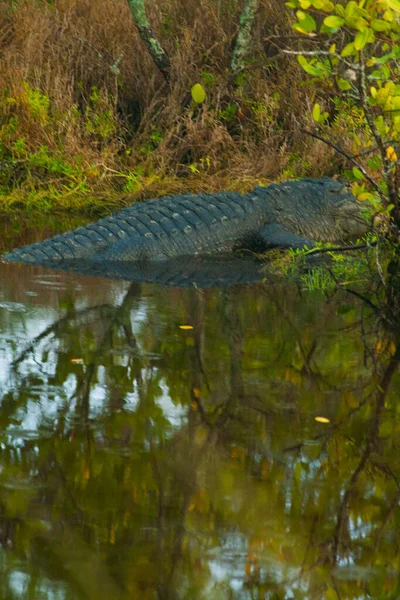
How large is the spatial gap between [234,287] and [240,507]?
128 inches

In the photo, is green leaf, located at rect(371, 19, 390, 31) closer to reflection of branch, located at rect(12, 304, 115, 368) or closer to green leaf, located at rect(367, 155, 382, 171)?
green leaf, located at rect(367, 155, 382, 171)

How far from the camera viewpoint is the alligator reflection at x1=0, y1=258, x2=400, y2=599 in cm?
247

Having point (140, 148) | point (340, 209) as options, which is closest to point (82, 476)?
point (340, 209)

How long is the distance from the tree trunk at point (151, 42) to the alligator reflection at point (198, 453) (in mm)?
5702

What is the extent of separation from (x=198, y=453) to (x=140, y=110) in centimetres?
772

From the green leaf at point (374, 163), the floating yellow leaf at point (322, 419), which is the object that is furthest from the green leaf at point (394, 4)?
the floating yellow leaf at point (322, 419)

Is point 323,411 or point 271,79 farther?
point 271,79

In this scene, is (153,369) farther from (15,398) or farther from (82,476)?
(82,476)

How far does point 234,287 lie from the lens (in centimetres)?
602

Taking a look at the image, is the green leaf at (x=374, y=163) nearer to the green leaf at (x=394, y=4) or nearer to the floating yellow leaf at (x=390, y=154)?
the floating yellow leaf at (x=390, y=154)

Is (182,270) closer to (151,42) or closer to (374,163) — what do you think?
(374,163)

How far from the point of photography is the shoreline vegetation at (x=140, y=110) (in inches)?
367

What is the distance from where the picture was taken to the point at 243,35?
10.4 m

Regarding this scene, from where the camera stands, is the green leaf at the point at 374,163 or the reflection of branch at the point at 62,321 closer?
the reflection of branch at the point at 62,321
